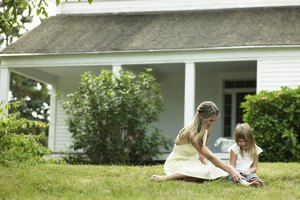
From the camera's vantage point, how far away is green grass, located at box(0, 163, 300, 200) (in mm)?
6875

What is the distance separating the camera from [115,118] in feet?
46.0

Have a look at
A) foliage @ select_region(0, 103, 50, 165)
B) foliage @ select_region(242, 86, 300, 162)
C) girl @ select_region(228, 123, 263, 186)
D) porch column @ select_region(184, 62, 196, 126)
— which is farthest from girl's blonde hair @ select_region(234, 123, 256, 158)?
porch column @ select_region(184, 62, 196, 126)

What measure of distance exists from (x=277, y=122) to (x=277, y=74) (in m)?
2.54

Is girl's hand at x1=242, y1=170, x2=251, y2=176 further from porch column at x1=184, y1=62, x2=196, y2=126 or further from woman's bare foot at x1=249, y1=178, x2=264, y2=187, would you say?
porch column at x1=184, y1=62, x2=196, y2=126

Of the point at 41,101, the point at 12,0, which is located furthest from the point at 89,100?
the point at 41,101

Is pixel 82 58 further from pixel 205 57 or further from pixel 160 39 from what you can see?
pixel 205 57

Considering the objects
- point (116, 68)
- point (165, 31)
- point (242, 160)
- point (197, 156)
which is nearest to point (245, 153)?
point (242, 160)

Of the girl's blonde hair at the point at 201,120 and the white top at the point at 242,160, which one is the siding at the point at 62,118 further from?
the girl's blonde hair at the point at 201,120

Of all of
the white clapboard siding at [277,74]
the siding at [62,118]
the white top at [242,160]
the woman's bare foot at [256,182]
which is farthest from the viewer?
the siding at [62,118]

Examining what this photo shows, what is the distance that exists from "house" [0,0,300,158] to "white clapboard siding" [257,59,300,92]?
0.08 ft

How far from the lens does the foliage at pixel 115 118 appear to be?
46.2 feet

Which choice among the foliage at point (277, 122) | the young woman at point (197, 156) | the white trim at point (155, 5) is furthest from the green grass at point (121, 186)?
the white trim at point (155, 5)

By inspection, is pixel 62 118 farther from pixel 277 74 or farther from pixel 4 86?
pixel 277 74

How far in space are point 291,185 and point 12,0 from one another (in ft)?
13.1
